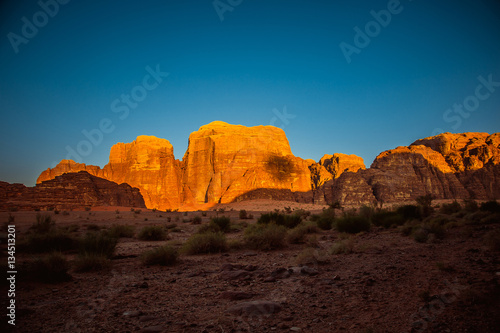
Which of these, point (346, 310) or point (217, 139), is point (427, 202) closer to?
point (346, 310)

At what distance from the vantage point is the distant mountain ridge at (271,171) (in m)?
72.9

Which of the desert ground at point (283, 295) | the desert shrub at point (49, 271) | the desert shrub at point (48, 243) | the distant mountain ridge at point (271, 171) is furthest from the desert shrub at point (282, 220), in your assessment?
the distant mountain ridge at point (271, 171)

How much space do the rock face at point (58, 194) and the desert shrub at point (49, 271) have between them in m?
31.8

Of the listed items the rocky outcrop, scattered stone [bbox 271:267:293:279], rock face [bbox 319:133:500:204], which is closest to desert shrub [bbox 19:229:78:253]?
scattered stone [bbox 271:267:293:279]

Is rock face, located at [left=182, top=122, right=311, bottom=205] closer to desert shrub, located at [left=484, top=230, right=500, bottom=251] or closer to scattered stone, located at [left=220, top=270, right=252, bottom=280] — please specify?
scattered stone, located at [left=220, top=270, right=252, bottom=280]

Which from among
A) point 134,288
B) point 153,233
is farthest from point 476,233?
point 153,233

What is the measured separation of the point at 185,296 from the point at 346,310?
240cm

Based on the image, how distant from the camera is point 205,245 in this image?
8.29 m

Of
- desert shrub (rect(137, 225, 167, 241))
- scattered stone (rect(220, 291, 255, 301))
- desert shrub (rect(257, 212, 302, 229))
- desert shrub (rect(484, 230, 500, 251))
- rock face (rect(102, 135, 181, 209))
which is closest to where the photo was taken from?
scattered stone (rect(220, 291, 255, 301))

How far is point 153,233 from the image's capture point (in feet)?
40.0

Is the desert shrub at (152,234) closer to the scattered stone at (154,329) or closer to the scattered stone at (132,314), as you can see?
the scattered stone at (132,314)

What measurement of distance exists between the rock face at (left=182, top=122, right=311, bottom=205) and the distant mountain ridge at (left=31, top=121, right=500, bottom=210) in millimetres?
290

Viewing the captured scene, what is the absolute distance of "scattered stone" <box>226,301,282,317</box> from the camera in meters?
3.43

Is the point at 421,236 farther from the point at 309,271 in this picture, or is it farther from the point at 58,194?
the point at 58,194
